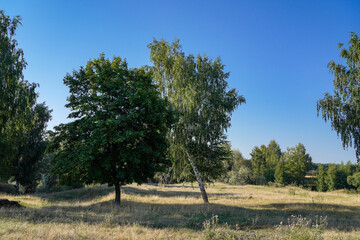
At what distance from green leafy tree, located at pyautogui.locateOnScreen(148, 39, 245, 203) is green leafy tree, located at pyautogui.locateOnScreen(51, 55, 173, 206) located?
7.16 ft

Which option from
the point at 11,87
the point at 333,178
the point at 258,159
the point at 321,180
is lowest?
the point at 321,180

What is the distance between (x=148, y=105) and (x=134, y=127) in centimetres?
241

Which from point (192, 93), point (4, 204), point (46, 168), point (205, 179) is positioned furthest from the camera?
point (46, 168)

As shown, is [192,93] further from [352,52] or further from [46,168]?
[46,168]

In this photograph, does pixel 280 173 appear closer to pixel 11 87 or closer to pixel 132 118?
pixel 132 118

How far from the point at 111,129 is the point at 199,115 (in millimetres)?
7948

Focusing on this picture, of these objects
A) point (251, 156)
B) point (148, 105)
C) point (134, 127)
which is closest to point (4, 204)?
point (134, 127)

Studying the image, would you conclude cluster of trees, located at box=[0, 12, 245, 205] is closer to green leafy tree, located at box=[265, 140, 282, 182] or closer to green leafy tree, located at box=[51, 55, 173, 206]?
green leafy tree, located at box=[51, 55, 173, 206]

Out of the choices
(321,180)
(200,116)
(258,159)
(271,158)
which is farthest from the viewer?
(258,159)

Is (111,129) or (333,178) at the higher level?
(111,129)

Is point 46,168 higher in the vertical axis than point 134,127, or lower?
lower

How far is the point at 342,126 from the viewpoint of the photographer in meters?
16.9

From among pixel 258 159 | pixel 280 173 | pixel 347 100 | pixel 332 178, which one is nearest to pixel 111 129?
pixel 347 100

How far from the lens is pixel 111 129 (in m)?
14.8
